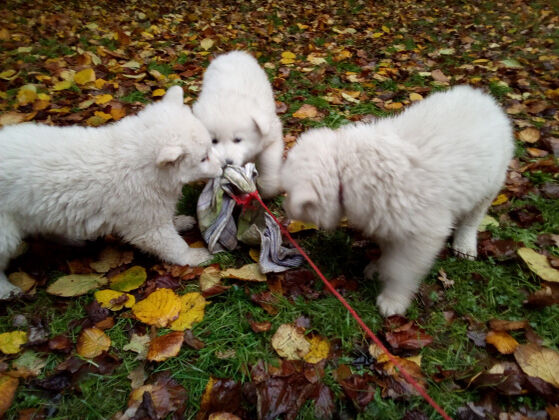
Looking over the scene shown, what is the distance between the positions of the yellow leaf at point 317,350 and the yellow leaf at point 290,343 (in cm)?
2

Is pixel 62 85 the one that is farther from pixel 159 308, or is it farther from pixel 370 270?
pixel 370 270

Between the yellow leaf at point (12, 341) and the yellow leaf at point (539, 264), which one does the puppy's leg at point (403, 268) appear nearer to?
the yellow leaf at point (539, 264)

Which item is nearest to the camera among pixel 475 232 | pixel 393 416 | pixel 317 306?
pixel 393 416

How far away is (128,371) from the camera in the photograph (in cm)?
221

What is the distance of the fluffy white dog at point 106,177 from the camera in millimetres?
2422

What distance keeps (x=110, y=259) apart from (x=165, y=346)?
1.07 m

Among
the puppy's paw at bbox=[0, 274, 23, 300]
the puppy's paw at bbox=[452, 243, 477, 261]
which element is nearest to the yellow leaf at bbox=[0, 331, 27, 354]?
the puppy's paw at bbox=[0, 274, 23, 300]

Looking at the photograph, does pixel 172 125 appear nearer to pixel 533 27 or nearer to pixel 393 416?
pixel 393 416

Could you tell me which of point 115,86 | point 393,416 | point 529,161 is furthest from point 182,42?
point 393,416

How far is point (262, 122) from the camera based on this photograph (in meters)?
3.28

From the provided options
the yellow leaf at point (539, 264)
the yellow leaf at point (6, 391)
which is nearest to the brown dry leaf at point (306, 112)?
the yellow leaf at point (539, 264)

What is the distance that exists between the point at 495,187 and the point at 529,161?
1.60m

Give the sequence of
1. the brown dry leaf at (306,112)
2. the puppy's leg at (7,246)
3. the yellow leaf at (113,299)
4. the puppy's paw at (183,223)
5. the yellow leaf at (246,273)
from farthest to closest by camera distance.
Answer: the brown dry leaf at (306,112) → the puppy's paw at (183,223) → the yellow leaf at (246,273) → the yellow leaf at (113,299) → the puppy's leg at (7,246)

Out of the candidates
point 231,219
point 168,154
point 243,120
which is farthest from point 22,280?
point 243,120
